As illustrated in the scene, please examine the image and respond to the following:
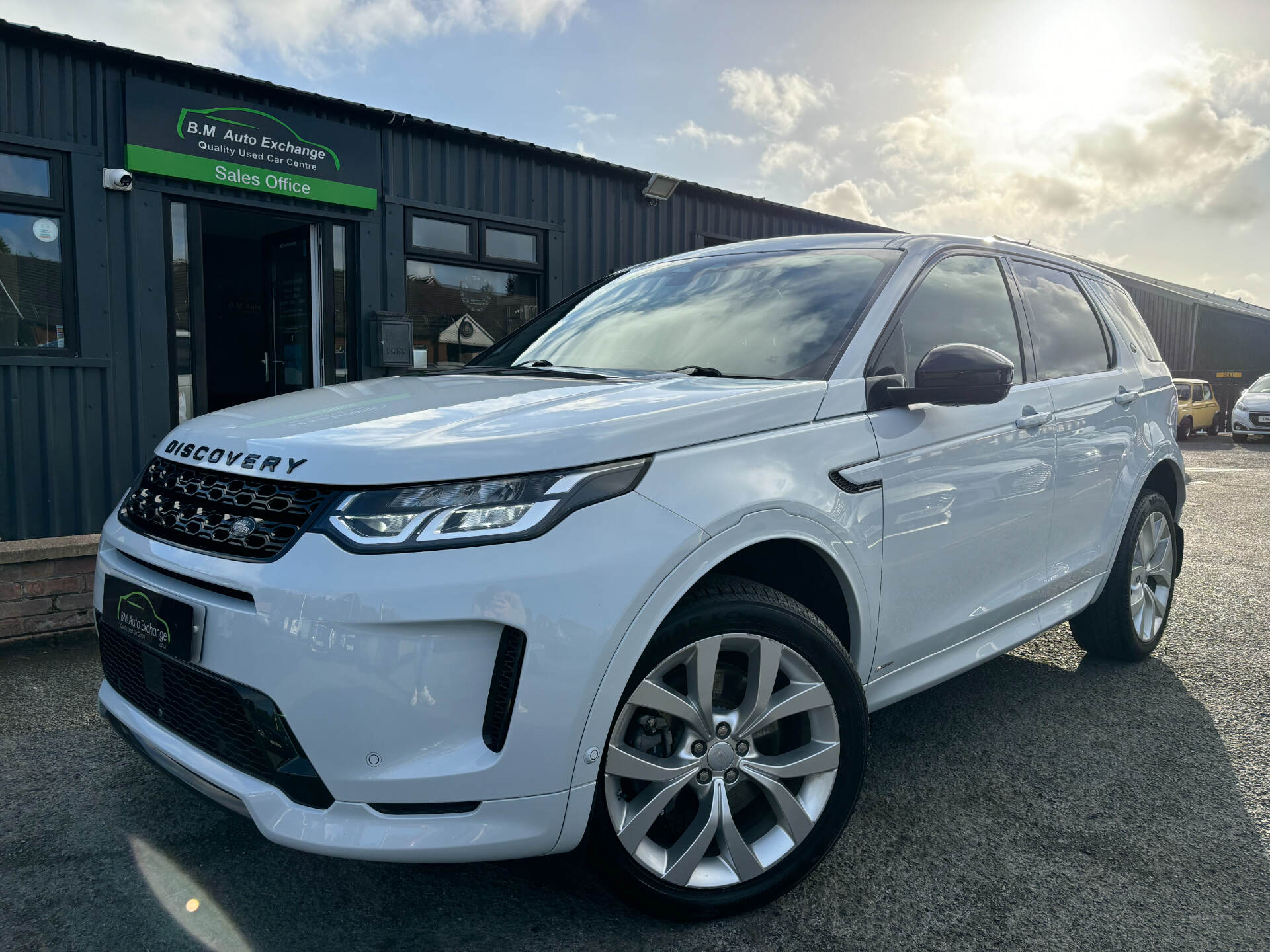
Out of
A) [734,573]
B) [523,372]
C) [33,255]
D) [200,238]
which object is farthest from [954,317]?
[33,255]

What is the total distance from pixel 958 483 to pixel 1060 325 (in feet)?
4.28

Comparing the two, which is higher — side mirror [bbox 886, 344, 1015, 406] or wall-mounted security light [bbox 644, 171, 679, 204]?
wall-mounted security light [bbox 644, 171, 679, 204]

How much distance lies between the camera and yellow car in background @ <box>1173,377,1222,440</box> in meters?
22.1

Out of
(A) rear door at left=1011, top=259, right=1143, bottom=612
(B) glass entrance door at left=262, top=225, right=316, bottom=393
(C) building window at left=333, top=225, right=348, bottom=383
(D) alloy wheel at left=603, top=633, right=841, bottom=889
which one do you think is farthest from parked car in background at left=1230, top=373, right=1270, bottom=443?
(D) alloy wheel at left=603, top=633, right=841, bottom=889

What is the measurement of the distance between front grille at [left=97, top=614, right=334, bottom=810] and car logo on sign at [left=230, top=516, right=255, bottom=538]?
296 mm

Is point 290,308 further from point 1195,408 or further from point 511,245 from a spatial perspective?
point 1195,408

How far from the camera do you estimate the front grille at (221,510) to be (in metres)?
1.87

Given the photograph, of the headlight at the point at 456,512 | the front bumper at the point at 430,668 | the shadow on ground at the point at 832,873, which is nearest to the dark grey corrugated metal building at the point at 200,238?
the shadow on ground at the point at 832,873

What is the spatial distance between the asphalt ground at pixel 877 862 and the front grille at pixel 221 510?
932 millimetres

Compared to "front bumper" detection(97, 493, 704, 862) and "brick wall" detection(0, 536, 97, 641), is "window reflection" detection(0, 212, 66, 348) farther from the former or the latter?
"front bumper" detection(97, 493, 704, 862)

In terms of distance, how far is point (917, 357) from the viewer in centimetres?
279

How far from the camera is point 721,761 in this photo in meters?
2.10

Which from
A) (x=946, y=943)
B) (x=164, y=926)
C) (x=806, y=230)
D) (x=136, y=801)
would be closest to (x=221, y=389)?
(x=806, y=230)

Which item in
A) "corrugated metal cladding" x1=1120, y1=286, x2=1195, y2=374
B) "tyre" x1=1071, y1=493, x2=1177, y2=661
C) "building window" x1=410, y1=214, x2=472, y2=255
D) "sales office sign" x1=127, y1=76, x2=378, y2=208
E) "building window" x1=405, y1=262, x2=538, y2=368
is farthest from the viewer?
"corrugated metal cladding" x1=1120, y1=286, x2=1195, y2=374
